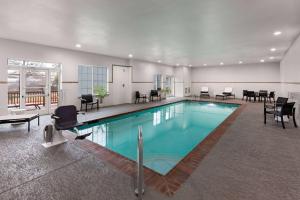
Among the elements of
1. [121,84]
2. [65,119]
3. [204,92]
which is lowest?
[65,119]

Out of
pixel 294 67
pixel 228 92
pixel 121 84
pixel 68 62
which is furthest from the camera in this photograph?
pixel 228 92

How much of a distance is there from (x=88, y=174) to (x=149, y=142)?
2090 mm

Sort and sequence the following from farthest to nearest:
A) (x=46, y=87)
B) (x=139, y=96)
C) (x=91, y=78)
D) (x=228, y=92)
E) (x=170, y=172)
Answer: (x=228, y=92) < (x=139, y=96) < (x=91, y=78) < (x=46, y=87) < (x=170, y=172)

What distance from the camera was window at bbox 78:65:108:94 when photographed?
747 cm

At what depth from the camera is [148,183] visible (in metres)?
1.94

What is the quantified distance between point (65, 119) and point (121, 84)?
563 centimetres

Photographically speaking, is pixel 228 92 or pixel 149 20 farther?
pixel 228 92

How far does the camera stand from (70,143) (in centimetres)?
321

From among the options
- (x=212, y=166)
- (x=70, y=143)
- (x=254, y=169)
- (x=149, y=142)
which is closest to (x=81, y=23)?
(x=70, y=143)

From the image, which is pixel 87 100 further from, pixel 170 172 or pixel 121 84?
pixel 170 172

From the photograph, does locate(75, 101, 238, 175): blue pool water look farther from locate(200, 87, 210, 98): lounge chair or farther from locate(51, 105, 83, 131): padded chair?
locate(200, 87, 210, 98): lounge chair

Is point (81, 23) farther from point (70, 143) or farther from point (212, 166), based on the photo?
point (212, 166)

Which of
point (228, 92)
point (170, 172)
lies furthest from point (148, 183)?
point (228, 92)

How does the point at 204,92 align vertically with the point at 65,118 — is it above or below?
above
